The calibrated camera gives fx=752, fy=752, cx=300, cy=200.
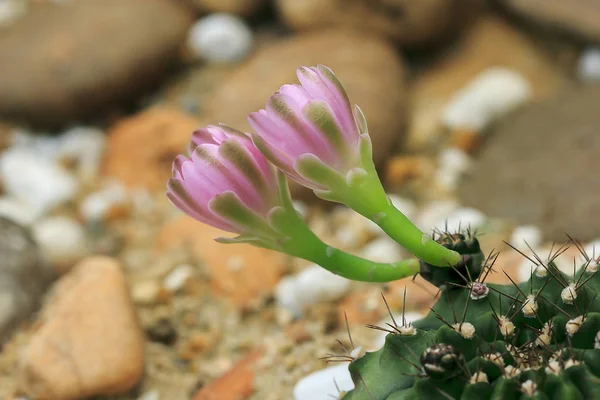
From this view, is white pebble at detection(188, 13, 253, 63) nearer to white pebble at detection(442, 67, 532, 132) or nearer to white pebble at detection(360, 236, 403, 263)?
white pebble at detection(442, 67, 532, 132)

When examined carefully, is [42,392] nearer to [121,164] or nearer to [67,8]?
[121,164]

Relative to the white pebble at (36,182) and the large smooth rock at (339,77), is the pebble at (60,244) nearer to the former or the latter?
the white pebble at (36,182)

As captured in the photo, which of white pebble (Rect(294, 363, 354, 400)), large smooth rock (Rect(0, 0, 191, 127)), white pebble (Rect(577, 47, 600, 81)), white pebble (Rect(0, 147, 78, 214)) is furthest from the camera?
large smooth rock (Rect(0, 0, 191, 127))

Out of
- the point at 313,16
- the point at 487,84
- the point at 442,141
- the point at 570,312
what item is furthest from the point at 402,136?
the point at 570,312

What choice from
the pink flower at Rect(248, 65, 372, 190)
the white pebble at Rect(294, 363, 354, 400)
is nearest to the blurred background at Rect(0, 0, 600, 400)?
the white pebble at Rect(294, 363, 354, 400)

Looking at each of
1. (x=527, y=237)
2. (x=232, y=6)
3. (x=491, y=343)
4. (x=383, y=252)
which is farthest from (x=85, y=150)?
(x=491, y=343)

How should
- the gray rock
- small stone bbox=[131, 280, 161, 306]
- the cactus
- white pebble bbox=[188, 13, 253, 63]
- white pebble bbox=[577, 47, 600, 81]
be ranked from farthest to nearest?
white pebble bbox=[188, 13, 253, 63] → white pebble bbox=[577, 47, 600, 81] → small stone bbox=[131, 280, 161, 306] → the gray rock → the cactus

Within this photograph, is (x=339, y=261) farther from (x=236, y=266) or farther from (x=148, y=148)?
(x=148, y=148)
